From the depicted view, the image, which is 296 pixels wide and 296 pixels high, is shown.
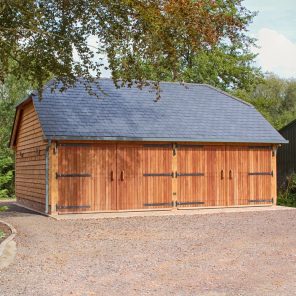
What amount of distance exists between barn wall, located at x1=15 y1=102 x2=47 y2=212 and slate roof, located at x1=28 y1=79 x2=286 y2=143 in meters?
0.84

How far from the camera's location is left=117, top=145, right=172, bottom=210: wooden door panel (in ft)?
56.6

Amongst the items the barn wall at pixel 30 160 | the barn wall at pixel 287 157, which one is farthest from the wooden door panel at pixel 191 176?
the barn wall at pixel 287 157

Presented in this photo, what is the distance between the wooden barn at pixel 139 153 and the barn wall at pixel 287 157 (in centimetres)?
396

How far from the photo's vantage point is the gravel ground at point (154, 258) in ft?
22.6

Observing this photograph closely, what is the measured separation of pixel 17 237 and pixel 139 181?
21.6 ft

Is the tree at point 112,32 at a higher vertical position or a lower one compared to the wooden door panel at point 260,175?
higher

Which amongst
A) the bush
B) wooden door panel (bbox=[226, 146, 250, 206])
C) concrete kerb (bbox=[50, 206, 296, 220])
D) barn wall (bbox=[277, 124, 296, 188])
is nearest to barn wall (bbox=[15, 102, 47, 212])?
concrete kerb (bbox=[50, 206, 296, 220])

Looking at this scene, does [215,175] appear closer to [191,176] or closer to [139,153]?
[191,176]

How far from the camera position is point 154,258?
29.4 feet

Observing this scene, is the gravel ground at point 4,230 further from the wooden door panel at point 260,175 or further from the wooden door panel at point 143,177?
the wooden door panel at point 260,175

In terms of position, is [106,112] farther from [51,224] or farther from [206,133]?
[51,224]

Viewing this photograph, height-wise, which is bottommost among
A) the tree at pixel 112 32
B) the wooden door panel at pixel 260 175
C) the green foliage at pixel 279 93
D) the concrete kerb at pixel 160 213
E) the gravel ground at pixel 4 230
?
the concrete kerb at pixel 160 213

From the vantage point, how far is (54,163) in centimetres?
1633

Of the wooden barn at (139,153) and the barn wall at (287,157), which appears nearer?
the wooden barn at (139,153)
